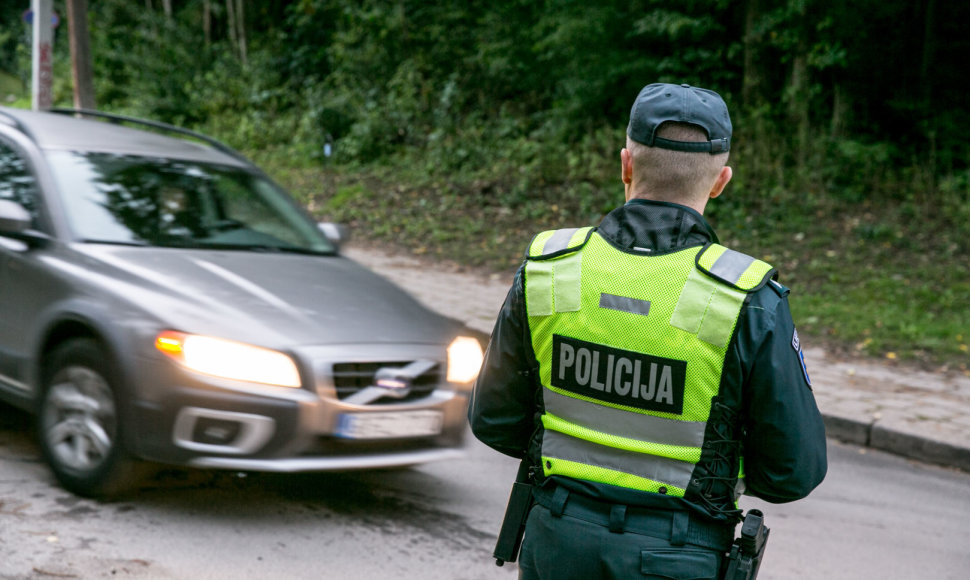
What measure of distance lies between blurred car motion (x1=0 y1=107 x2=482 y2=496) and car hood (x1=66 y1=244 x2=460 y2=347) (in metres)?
0.01

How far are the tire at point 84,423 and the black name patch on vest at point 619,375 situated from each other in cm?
277

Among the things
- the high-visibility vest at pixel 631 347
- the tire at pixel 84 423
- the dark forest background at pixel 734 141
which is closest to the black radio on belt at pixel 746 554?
the high-visibility vest at pixel 631 347

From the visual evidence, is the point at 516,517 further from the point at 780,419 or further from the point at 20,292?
the point at 20,292

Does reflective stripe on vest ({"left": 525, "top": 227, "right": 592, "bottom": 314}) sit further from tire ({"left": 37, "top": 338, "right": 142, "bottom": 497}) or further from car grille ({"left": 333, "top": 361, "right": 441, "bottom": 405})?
tire ({"left": 37, "top": 338, "right": 142, "bottom": 497})

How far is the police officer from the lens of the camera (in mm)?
1821

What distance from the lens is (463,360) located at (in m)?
4.68

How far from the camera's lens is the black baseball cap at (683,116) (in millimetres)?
1883

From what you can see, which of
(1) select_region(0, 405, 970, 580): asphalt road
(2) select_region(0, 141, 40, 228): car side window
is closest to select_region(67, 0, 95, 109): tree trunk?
(2) select_region(0, 141, 40, 228): car side window

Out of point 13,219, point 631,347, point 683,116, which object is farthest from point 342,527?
point 683,116

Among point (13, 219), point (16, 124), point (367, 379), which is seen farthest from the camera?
point (16, 124)

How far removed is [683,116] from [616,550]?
2.80 feet

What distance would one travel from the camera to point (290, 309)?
4.36 metres

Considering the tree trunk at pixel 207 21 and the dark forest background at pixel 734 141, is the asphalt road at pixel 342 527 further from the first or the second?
the tree trunk at pixel 207 21

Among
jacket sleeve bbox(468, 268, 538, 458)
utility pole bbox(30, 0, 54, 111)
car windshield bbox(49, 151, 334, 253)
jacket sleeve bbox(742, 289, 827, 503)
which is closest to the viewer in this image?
jacket sleeve bbox(742, 289, 827, 503)
